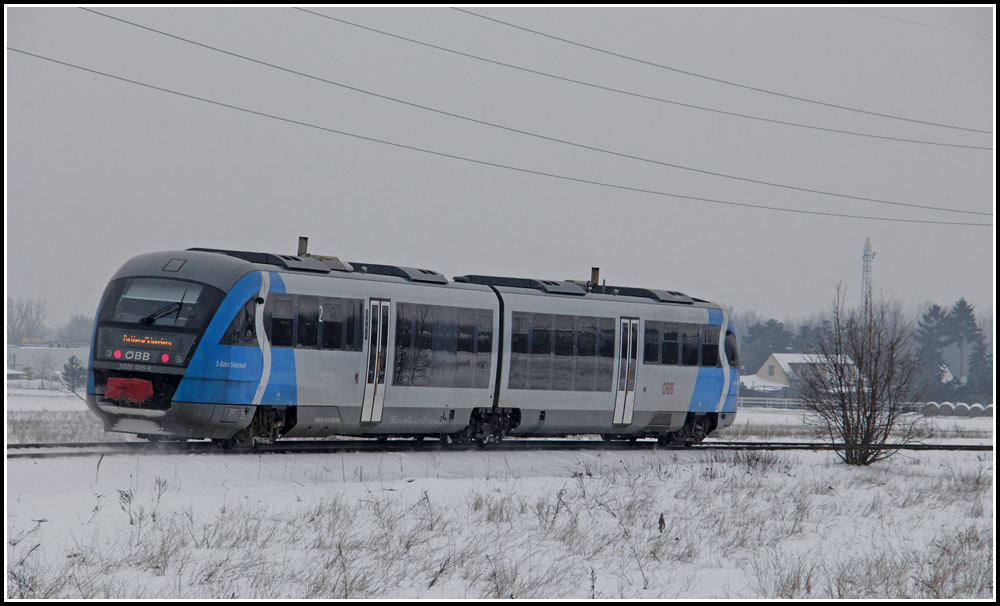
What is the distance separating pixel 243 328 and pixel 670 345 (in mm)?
10302

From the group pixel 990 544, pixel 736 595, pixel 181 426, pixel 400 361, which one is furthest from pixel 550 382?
pixel 736 595

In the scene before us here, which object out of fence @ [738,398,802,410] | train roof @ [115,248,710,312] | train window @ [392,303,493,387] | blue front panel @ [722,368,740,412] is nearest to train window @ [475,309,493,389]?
train window @ [392,303,493,387]

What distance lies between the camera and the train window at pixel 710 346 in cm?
2292

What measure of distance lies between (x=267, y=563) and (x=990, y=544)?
10264 millimetres

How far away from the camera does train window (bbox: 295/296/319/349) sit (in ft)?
55.7

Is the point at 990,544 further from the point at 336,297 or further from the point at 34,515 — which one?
the point at 34,515

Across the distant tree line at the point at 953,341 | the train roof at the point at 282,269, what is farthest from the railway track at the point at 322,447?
the distant tree line at the point at 953,341

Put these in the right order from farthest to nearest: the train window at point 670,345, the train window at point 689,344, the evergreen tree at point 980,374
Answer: the evergreen tree at point 980,374
the train window at point 689,344
the train window at point 670,345

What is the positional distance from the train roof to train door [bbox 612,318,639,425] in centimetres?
114

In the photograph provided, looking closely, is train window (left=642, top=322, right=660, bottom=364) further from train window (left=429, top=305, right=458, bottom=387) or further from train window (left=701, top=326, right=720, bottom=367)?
train window (left=429, top=305, right=458, bottom=387)

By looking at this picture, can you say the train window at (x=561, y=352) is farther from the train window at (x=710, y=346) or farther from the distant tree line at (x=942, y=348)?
the distant tree line at (x=942, y=348)

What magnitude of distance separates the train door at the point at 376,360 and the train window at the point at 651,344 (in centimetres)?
657

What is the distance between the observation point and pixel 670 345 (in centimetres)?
2223

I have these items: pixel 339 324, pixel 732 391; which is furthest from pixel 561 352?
pixel 732 391
